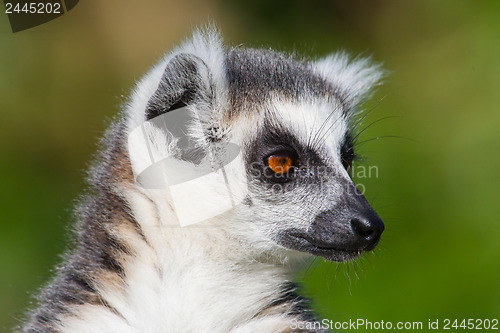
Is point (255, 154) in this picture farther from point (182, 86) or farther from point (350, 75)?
point (350, 75)

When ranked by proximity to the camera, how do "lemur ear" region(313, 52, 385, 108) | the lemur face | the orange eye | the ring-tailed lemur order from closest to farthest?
1. the ring-tailed lemur
2. the lemur face
3. the orange eye
4. "lemur ear" region(313, 52, 385, 108)

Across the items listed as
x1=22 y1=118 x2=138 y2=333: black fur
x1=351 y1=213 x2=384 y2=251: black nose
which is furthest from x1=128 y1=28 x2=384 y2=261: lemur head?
x1=22 y1=118 x2=138 y2=333: black fur

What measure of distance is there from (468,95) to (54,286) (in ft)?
18.3

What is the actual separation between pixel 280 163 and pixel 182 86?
0.64 meters

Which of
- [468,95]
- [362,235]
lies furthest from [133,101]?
[468,95]

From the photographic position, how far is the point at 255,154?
10.0ft

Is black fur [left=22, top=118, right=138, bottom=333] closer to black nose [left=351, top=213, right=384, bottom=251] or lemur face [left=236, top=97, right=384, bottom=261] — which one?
lemur face [left=236, top=97, right=384, bottom=261]

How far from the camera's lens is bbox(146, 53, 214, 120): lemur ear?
293 centimetres

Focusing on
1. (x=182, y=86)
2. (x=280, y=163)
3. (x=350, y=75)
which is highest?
(x=350, y=75)

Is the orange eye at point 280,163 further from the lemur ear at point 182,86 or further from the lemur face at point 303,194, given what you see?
the lemur ear at point 182,86

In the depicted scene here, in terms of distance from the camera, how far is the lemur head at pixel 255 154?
2916mm

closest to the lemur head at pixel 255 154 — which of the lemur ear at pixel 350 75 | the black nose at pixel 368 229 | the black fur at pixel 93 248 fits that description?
the black nose at pixel 368 229

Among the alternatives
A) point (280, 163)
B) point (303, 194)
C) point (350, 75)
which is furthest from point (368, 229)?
point (350, 75)

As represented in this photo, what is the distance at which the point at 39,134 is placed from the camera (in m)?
7.09
